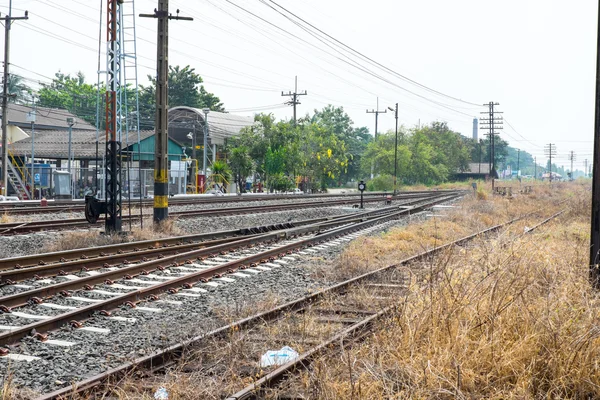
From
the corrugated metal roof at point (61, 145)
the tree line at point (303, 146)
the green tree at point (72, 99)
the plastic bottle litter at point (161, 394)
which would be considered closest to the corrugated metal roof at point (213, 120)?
the tree line at point (303, 146)

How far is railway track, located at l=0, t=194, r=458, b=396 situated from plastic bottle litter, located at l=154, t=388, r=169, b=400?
6.43 feet

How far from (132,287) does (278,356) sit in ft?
15.1

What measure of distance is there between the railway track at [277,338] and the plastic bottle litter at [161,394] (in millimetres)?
392

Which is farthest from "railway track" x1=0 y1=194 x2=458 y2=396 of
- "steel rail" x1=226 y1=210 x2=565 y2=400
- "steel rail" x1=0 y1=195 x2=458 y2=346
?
"steel rail" x1=226 y1=210 x2=565 y2=400

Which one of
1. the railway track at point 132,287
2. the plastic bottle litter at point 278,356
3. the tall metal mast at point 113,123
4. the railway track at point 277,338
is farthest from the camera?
the tall metal mast at point 113,123

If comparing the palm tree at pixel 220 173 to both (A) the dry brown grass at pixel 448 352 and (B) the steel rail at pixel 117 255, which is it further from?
(A) the dry brown grass at pixel 448 352

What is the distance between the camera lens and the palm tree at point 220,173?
1941 inches

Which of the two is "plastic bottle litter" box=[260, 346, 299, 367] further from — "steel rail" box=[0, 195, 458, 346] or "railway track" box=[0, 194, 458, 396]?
"steel rail" box=[0, 195, 458, 346]

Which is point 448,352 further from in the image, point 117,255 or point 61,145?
point 61,145

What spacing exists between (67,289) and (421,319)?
5.51 m

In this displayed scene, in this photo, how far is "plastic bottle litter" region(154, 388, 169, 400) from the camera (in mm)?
4749

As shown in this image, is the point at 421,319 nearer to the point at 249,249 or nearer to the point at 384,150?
the point at 249,249

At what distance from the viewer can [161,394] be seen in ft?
A: 15.8

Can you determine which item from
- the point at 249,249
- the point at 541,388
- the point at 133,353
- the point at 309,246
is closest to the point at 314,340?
the point at 133,353
